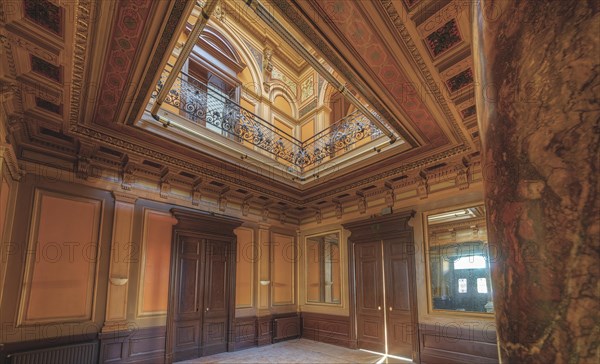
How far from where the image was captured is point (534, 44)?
68 centimetres

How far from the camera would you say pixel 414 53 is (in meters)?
3.48

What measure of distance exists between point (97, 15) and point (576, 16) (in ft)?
11.4

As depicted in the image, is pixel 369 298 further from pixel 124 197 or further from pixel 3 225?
pixel 3 225

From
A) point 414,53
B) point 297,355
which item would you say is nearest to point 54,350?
point 297,355

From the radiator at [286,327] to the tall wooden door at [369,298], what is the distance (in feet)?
5.71

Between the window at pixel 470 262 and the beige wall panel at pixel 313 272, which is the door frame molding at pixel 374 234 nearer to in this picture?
the window at pixel 470 262

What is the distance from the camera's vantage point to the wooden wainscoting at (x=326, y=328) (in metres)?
7.32

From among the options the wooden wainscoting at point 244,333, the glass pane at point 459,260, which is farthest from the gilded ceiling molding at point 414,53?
the wooden wainscoting at point 244,333

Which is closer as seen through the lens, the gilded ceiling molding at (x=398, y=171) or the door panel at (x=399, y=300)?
the gilded ceiling molding at (x=398, y=171)

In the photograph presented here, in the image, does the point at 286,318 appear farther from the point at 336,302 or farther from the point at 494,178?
the point at 494,178

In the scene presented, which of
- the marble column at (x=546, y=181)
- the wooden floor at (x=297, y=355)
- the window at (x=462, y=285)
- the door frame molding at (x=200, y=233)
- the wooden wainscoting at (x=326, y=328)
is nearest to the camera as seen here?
the marble column at (x=546, y=181)

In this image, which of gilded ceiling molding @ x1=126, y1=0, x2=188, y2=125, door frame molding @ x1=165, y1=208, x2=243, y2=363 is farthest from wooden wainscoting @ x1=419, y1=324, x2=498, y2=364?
gilded ceiling molding @ x1=126, y1=0, x2=188, y2=125

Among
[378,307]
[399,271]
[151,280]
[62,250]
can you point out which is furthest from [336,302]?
[62,250]

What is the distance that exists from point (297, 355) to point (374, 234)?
2.86 metres
